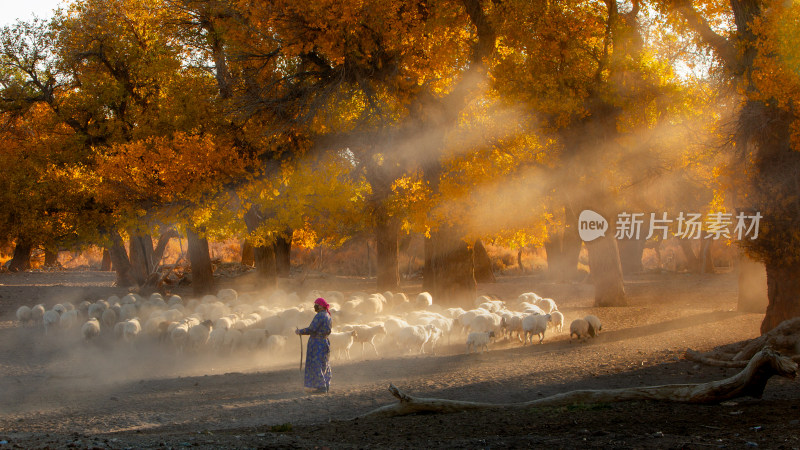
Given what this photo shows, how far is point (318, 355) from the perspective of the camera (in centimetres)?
1198

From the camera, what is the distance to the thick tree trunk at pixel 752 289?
20.6m

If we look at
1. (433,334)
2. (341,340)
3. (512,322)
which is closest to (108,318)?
(341,340)

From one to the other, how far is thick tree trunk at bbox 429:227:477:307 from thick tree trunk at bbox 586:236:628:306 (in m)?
4.38

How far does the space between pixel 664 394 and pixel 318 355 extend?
222 inches

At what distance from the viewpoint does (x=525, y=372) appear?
42.4 feet

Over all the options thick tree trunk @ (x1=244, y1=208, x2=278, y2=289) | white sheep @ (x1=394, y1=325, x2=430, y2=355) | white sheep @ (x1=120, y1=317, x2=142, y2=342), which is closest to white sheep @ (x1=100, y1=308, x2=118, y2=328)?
white sheep @ (x1=120, y1=317, x2=142, y2=342)

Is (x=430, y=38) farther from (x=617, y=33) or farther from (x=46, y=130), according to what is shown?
(x=46, y=130)

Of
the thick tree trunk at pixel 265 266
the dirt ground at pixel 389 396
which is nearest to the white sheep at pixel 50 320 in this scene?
the dirt ground at pixel 389 396

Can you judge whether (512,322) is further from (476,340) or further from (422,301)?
(422,301)

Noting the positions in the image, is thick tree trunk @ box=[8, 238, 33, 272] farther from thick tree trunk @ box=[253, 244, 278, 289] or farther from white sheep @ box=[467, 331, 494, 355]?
white sheep @ box=[467, 331, 494, 355]

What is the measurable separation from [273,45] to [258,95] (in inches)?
64.2

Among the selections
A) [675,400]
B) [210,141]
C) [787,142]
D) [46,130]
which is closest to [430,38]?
[210,141]

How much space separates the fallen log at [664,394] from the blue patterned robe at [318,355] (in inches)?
103

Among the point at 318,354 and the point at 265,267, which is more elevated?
the point at 265,267
